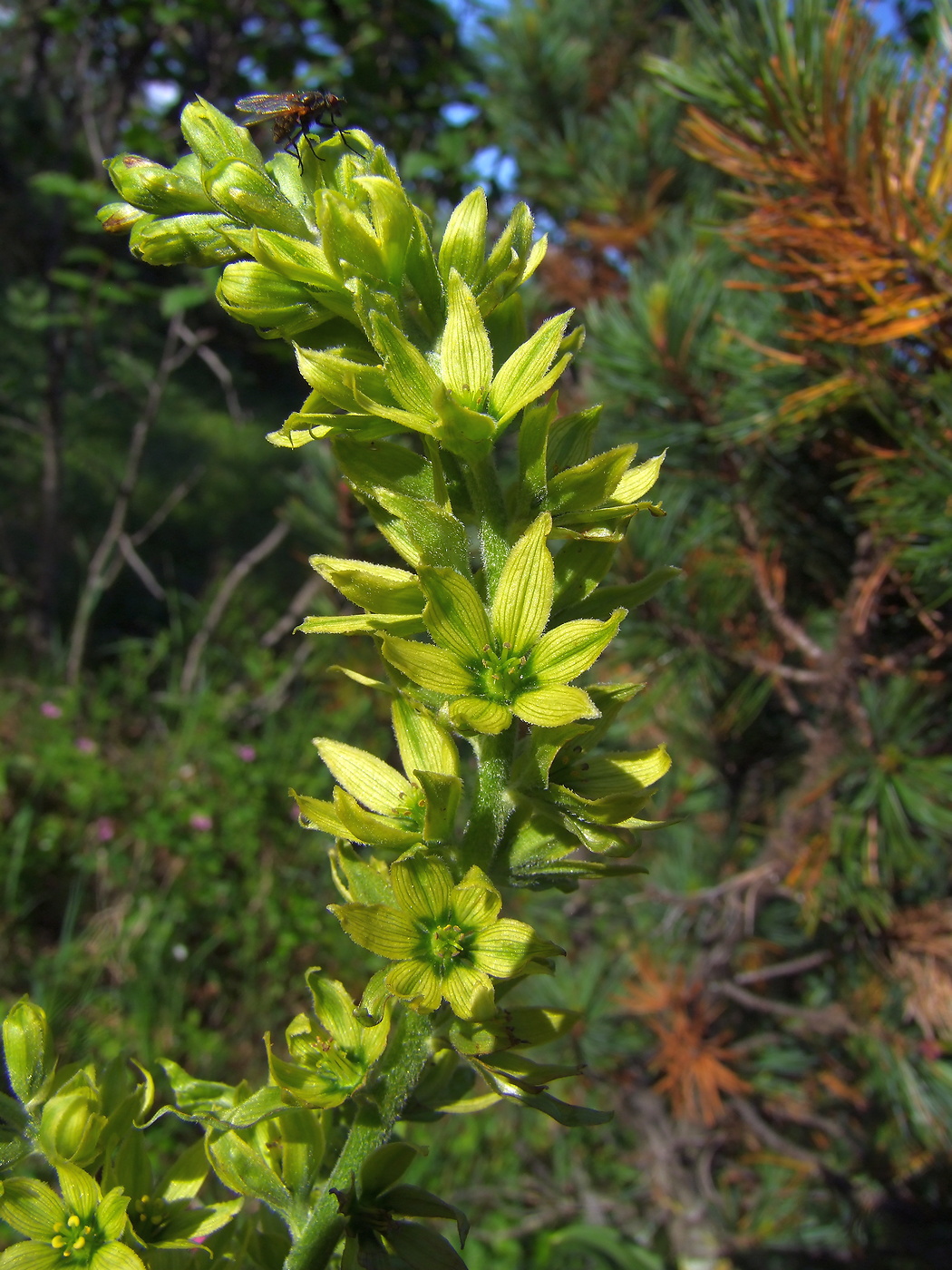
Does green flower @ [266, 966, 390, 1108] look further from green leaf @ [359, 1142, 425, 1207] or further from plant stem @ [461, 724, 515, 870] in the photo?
plant stem @ [461, 724, 515, 870]

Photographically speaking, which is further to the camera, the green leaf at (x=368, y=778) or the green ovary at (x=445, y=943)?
the green leaf at (x=368, y=778)

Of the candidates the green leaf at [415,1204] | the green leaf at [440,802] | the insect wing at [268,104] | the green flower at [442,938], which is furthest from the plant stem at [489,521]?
the green leaf at [415,1204]

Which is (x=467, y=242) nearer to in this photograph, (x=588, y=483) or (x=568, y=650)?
(x=588, y=483)

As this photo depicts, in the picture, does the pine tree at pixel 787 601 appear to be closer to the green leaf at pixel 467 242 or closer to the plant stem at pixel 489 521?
the green leaf at pixel 467 242


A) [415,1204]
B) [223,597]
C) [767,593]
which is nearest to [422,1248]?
[415,1204]

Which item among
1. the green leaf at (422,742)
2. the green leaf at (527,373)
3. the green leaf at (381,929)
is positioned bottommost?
the green leaf at (381,929)
